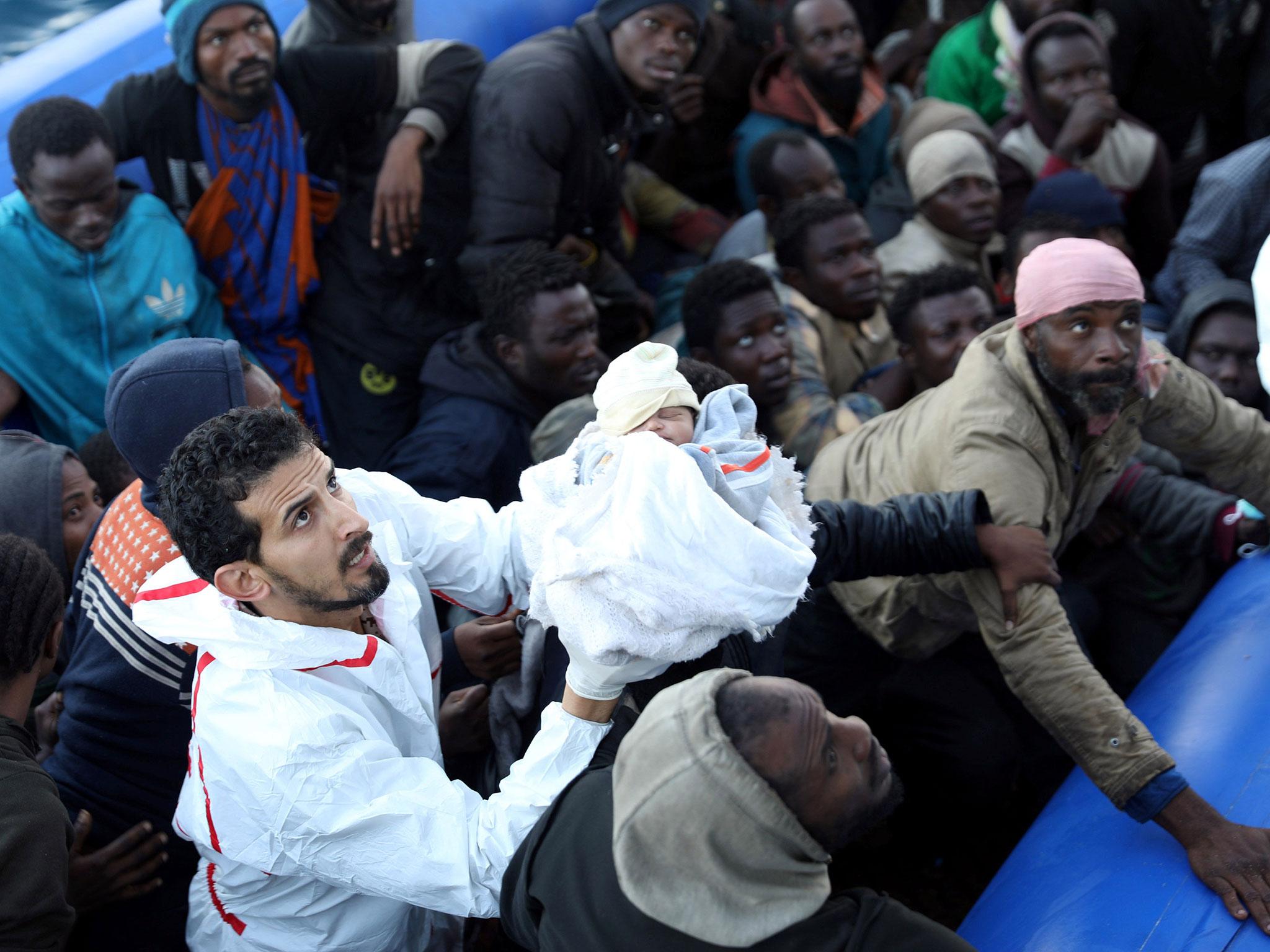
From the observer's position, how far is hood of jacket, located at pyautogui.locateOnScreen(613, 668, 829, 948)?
4.29ft

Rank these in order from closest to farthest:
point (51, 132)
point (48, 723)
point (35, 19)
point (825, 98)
Answer: point (48, 723), point (51, 132), point (35, 19), point (825, 98)

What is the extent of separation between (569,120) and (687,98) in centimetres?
178

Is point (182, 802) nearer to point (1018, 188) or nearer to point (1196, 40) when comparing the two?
point (1018, 188)

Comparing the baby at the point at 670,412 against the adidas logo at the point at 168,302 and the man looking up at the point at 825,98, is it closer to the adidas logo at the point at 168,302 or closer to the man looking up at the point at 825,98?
the adidas logo at the point at 168,302

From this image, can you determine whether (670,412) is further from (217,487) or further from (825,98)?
(825,98)

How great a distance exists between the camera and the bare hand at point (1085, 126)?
4.61 meters

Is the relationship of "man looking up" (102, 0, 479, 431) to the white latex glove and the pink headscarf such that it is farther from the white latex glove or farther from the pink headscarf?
the white latex glove

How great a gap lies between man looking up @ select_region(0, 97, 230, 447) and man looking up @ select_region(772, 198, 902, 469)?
1.90m

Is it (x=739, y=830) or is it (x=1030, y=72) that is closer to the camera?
(x=739, y=830)

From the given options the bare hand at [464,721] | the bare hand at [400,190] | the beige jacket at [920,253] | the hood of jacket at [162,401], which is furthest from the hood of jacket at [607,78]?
the bare hand at [464,721]

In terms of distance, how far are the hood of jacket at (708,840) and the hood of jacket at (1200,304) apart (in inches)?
117

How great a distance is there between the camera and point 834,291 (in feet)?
12.9

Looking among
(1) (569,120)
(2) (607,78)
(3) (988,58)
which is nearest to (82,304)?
(1) (569,120)

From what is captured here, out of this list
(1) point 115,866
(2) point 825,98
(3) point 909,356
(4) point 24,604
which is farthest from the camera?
(2) point 825,98
